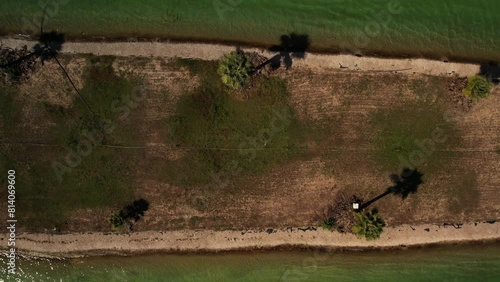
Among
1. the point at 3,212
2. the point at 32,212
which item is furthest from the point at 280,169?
the point at 3,212

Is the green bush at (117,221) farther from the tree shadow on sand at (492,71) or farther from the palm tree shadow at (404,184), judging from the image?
the tree shadow on sand at (492,71)

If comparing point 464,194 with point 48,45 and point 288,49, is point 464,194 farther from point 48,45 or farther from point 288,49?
point 48,45

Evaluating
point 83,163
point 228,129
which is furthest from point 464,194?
point 83,163

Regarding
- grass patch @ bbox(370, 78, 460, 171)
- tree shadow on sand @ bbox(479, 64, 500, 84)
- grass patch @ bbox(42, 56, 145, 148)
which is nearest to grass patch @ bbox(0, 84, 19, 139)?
grass patch @ bbox(42, 56, 145, 148)

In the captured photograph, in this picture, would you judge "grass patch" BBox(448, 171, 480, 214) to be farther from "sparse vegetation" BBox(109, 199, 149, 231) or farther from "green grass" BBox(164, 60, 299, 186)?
"sparse vegetation" BBox(109, 199, 149, 231)

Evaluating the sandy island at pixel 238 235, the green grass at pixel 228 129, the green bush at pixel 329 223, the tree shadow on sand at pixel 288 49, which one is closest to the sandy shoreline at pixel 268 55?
the sandy island at pixel 238 235
